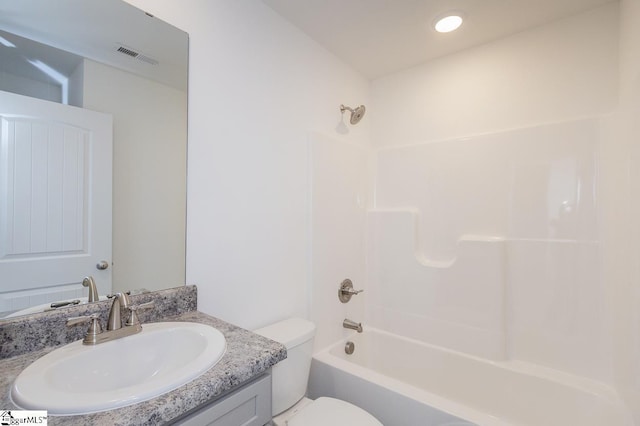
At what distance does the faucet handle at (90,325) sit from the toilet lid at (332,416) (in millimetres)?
833

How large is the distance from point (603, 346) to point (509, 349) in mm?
438

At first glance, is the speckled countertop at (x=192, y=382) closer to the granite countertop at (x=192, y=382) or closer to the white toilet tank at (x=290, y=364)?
the granite countertop at (x=192, y=382)

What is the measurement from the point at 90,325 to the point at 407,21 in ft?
6.74

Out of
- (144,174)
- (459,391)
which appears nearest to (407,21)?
(144,174)

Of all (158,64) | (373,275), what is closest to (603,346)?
(373,275)

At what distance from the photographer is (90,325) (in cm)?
92

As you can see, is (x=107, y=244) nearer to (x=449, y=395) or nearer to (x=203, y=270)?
(x=203, y=270)

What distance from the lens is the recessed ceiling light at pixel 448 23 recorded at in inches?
65.1

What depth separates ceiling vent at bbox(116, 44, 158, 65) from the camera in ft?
3.65

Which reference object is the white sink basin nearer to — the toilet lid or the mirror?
the mirror

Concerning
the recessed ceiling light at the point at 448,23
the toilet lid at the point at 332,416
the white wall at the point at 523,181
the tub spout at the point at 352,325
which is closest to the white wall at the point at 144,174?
the toilet lid at the point at 332,416

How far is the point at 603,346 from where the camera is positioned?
156 cm

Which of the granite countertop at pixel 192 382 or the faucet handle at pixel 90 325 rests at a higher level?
the faucet handle at pixel 90 325

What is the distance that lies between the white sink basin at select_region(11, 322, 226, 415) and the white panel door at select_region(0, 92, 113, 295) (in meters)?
0.25
